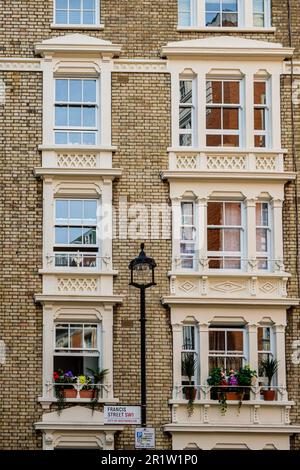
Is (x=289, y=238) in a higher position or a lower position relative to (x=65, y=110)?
lower

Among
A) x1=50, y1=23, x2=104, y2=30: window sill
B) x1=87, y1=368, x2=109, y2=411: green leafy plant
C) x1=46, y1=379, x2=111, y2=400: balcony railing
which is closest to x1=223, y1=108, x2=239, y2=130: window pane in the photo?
x1=50, y1=23, x2=104, y2=30: window sill

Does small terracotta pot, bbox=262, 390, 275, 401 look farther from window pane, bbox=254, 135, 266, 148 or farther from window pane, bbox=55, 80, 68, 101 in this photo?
window pane, bbox=55, 80, 68, 101

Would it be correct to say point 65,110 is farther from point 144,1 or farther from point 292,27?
point 292,27

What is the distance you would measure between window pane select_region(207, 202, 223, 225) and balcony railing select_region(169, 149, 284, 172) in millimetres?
853

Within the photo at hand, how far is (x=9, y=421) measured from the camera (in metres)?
30.9

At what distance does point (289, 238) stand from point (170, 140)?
142 inches

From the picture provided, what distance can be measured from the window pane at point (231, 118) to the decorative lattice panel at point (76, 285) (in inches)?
195

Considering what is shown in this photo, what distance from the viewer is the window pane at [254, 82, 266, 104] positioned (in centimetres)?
3294

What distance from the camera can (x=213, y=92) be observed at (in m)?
32.9

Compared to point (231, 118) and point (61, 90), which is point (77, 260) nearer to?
point (61, 90)

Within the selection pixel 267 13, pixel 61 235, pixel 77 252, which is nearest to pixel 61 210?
pixel 61 235

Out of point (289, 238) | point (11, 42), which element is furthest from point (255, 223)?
point (11, 42)

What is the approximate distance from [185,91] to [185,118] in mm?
645

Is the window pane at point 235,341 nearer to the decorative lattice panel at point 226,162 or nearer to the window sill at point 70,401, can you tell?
the window sill at point 70,401
